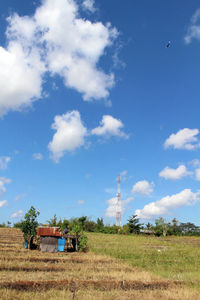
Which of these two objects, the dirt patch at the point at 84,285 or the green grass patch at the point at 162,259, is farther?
the green grass patch at the point at 162,259

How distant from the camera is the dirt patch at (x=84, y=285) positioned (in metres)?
8.79

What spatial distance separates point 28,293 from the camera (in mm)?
8109

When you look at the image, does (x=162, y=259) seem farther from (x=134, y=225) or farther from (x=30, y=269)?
A: (x=134, y=225)

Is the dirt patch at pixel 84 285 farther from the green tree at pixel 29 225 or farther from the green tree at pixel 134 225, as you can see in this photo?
the green tree at pixel 134 225

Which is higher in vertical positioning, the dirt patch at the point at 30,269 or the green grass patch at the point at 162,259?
the dirt patch at the point at 30,269

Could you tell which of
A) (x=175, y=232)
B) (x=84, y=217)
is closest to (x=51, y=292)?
(x=84, y=217)

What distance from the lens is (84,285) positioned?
9656mm

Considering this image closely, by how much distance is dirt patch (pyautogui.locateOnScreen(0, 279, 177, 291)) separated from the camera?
8789 mm

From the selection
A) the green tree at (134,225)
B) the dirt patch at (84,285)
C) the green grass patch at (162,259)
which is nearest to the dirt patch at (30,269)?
the dirt patch at (84,285)

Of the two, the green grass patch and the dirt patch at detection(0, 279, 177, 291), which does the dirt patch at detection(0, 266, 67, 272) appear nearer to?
the dirt patch at detection(0, 279, 177, 291)

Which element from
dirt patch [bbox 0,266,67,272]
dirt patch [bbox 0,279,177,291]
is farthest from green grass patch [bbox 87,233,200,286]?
dirt patch [bbox 0,266,67,272]

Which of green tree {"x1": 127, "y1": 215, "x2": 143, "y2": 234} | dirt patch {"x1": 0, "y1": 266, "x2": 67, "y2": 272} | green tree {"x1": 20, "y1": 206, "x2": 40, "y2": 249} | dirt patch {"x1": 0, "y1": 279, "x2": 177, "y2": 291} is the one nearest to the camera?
dirt patch {"x1": 0, "y1": 279, "x2": 177, "y2": 291}

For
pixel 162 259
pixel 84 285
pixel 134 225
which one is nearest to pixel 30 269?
pixel 84 285

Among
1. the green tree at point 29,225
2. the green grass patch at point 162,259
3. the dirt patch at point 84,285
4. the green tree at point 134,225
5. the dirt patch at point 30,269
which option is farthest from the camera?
the green tree at point 134,225
